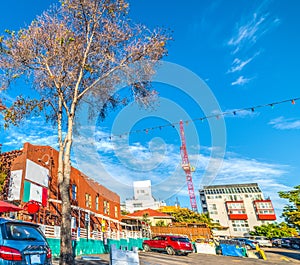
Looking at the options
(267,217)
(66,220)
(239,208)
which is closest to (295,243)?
(267,217)

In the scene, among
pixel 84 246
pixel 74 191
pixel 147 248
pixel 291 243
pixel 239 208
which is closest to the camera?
pixel 84 246

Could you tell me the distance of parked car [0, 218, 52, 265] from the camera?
13.0 ft

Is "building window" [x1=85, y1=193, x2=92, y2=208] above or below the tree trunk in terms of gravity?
above

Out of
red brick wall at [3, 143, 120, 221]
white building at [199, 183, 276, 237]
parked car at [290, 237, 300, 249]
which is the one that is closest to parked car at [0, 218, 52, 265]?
red brick wall at [3, 143, 120, 221]

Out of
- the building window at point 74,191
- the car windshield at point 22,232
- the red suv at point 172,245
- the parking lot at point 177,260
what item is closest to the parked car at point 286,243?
the parking lot at point 177,260

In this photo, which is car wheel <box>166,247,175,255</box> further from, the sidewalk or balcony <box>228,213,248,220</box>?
balcony <box>228,213,248,220</box>

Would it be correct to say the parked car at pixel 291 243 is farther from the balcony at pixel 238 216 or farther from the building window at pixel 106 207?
the balcony at pixel 238 216

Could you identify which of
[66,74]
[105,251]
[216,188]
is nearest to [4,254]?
[66,74]

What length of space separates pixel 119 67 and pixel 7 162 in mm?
11181

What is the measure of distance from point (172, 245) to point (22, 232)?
16.1 m

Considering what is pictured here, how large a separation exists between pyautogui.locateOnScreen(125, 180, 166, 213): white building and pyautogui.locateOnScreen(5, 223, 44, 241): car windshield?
8127cm

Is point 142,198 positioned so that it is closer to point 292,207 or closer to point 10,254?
point 292,207

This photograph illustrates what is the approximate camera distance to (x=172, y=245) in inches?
721

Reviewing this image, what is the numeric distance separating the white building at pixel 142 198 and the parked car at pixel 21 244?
81352mm
